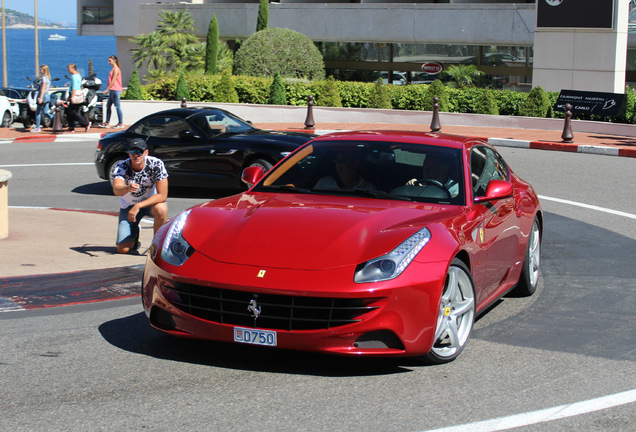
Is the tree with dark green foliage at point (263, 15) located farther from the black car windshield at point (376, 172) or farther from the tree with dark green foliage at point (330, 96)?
the black car windshield at point (376, 172)

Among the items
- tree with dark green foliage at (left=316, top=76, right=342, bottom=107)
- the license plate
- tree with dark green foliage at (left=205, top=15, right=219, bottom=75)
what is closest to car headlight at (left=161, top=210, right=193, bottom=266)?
the license plate

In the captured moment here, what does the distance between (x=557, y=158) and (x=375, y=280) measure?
15.1 m

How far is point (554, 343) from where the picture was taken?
21.1 feet

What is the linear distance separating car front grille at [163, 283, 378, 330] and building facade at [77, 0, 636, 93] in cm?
2372

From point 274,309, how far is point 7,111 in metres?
25.3

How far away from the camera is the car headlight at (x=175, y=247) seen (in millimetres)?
5816

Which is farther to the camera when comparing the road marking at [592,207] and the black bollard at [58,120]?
the black bollard at [58,120]

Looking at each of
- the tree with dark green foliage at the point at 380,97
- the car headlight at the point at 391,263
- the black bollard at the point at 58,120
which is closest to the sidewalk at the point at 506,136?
the black bollard at the point at 58,120

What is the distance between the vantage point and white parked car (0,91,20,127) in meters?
28.1

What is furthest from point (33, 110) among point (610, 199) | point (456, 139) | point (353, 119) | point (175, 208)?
point (456, 139)

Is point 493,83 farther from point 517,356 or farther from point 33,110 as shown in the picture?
point 517,356

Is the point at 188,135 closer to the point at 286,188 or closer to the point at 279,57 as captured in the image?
the point at 286,188

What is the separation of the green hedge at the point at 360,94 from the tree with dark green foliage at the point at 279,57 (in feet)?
7.83

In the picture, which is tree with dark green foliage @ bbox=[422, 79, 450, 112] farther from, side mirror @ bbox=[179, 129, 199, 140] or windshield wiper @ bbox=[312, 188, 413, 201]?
windshield wiper @ bbox=[312, 188, 413, 201]
